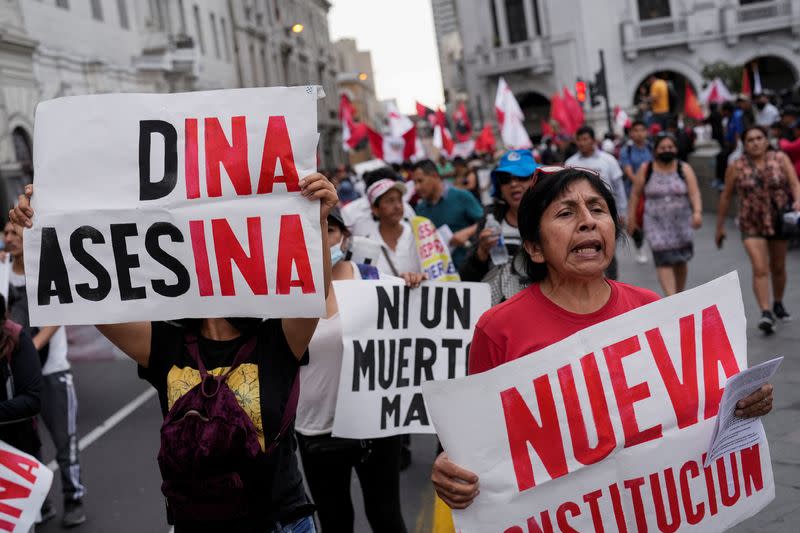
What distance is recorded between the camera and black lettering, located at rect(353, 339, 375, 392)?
4551mm

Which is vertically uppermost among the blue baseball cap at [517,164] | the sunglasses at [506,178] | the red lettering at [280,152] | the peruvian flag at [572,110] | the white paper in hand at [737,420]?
the peruvian flag at [572,110]

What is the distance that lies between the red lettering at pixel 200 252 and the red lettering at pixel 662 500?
4.79ft

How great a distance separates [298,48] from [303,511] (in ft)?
194

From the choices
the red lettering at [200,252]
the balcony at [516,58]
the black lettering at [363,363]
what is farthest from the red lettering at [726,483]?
the balcony at [516,58]

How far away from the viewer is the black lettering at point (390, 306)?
15.5 ft

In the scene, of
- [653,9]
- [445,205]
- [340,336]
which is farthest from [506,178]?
[653,9]

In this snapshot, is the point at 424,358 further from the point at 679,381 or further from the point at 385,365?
the point at 679,381

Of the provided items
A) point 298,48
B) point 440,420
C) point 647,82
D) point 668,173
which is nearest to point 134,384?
point 668,173

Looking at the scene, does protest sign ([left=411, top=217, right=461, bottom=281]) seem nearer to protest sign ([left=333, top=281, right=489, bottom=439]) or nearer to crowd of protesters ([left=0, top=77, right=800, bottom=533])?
crowd of protesters ([left=0, top=77, right=800, bottom=533])

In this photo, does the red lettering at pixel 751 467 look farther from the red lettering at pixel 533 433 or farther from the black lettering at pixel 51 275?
the black lettering at pixel 51 275

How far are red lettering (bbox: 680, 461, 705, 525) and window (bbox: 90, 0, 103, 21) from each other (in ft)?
85.6

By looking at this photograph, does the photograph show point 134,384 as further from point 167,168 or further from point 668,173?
point 167,168

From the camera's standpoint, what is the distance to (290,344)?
3203mm

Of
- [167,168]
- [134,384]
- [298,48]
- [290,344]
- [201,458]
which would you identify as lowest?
[134,384]
